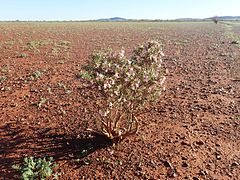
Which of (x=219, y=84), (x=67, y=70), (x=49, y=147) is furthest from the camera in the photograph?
(x=67, y=70)

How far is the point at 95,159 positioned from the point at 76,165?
43 centimetres

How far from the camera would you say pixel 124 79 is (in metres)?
6.67

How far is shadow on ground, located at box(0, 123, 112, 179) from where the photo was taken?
6.96 meters

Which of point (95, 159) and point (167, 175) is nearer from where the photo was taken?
point (167, 175)

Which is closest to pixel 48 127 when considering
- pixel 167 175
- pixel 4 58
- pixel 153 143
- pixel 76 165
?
pixel 76 165

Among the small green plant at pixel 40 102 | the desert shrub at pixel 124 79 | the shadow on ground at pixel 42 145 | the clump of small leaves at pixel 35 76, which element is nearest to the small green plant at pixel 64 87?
the small green plant at pixel 40 102

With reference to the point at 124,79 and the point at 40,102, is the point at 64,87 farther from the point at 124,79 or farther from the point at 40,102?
the point at 124,79

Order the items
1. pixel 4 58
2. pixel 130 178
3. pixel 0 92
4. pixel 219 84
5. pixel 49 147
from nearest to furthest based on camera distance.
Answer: pixel 130 178
pixel 49 147
pixel 0 92
pixel 219 84
pixel 4 58

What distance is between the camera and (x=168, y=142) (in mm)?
7754

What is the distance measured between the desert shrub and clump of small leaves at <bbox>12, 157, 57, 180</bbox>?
148 centimetres

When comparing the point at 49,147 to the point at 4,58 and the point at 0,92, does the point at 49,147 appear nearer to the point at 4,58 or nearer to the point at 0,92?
the point at 0,92

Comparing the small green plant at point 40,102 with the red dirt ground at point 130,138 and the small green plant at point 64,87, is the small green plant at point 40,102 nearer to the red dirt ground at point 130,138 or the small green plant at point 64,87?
the red dirt ground at point 130,138

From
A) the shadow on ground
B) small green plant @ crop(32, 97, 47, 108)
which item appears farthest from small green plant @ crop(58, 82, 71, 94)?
the shadow on ground

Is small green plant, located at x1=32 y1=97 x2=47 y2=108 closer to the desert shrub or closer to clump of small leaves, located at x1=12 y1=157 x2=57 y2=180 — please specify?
the desert shrub
